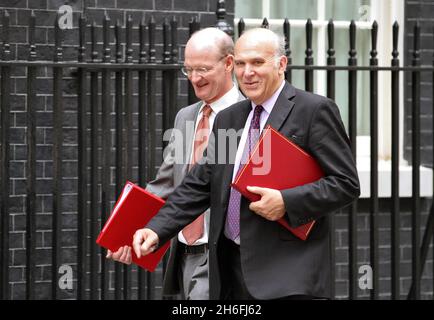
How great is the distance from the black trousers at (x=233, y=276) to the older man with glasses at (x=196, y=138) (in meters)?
0.52

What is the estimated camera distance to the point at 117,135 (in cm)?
645

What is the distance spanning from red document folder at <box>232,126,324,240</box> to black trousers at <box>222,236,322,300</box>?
0.32 metres

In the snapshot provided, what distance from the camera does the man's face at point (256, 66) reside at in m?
4.52

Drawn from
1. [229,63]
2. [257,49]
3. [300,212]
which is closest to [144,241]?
[300,212]

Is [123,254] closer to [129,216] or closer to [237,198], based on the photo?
[129,216]

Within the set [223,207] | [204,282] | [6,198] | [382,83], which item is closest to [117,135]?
[6,198]

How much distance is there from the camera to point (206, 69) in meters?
5.17

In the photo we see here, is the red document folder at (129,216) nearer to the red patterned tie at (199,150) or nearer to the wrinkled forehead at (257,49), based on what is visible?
the red patterned tie at (199,150)

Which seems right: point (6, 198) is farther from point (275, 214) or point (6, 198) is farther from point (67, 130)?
point (275, 214)

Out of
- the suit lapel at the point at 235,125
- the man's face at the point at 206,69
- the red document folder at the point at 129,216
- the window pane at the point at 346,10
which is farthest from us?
the window pane at the point at 346,10

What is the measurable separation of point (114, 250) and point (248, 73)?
117 centimetres

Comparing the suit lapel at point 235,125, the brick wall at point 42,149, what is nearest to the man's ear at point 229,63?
the suit lapel at point 235,125

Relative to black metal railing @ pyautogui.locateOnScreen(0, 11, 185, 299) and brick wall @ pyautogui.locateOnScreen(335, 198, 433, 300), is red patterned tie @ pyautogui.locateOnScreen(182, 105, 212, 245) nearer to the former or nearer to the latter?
black metal railing @ pyautogui.locateOnScreen(0, 11, 185, 299)

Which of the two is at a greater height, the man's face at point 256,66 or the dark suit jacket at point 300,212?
the man's face at point 256,66
